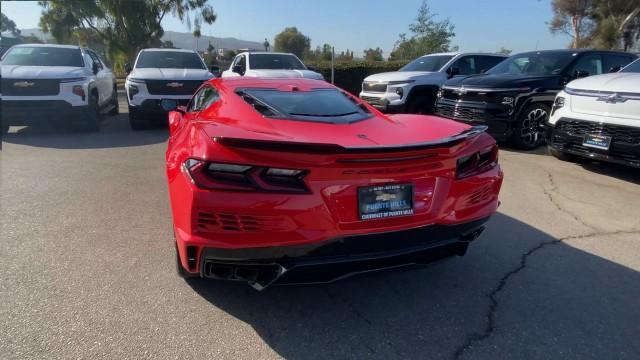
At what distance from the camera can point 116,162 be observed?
6.45 meters

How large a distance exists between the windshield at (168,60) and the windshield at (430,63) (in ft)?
17.3

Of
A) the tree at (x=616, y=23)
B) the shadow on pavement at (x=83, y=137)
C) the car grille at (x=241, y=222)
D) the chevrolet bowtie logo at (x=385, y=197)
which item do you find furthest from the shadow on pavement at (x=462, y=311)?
the tree at (x=616, y=23)

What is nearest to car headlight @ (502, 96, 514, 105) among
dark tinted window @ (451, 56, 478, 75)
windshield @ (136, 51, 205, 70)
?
dark tinted window @ (451, 56, 478, 75)

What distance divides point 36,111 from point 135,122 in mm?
1815

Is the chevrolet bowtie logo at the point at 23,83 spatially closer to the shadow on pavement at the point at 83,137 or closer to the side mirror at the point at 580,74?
the shadow on pavement at the point at 83,137

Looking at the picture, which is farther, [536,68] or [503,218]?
[536,68]

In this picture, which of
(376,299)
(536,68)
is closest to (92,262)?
(376,299)

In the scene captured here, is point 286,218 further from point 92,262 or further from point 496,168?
point 92,262

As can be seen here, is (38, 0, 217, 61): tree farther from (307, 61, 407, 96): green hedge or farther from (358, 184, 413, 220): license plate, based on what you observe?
(358, 184, 413, 220): license plate

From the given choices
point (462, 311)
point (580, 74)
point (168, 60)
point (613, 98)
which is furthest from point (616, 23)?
point (462, 311)

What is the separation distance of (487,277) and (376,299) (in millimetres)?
901

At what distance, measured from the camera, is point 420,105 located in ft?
32.1

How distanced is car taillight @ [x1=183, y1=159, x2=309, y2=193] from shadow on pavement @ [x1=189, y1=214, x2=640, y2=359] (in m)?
0.71

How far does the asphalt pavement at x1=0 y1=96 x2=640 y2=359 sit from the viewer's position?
233 cm
